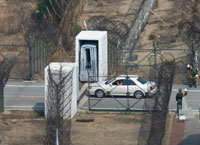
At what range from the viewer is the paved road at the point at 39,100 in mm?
26531

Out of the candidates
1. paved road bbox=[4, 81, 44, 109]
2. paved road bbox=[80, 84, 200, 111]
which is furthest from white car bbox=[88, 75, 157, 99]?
paved road bbox=[4, 81, 44, 109]

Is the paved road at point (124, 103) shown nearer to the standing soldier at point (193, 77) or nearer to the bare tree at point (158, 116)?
the standing soldier at point (193, 77)

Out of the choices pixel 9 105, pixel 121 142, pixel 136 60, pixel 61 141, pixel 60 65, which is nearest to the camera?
pixel 61 141

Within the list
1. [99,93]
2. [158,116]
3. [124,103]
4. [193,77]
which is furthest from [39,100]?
[158,116]

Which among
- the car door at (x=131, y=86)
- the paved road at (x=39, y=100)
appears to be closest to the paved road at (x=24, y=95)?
the paved road at (x=39, y=100)

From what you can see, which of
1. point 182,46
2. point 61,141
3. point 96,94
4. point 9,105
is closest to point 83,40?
point 96,94

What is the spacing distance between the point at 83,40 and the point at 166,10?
18847mm

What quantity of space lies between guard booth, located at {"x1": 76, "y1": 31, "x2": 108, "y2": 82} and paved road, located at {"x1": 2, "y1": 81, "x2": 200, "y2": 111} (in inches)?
104

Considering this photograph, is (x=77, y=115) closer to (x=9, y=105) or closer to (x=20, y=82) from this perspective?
(x=9, y=105)

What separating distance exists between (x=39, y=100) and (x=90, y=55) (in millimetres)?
4940

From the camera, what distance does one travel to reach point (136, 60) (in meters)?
34.8

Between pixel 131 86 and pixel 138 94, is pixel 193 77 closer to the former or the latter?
pixel 138 94

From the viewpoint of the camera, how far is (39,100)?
2789 cm

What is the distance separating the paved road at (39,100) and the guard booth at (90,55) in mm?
2640
